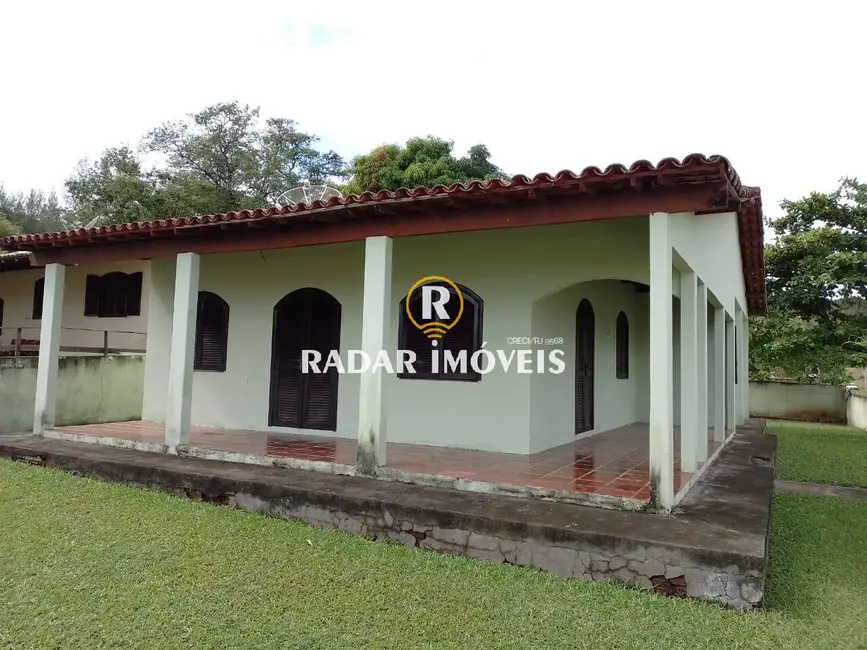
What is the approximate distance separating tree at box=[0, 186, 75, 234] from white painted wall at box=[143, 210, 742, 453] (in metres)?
30.7

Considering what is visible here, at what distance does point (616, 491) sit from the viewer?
525cm

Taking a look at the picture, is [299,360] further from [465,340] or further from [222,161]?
[222,161]

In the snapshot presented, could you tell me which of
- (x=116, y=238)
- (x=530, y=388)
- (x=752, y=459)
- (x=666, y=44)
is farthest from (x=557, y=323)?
(x=116, y=238)

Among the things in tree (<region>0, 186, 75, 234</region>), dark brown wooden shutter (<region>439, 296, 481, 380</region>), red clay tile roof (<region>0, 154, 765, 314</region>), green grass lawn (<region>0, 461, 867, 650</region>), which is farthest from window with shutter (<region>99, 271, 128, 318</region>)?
tree (<region>0, 186, 75, 234</region>)

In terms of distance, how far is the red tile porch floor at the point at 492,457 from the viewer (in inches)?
224

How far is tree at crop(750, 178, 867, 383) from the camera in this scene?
1628 cm

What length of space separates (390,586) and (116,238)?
245 inches

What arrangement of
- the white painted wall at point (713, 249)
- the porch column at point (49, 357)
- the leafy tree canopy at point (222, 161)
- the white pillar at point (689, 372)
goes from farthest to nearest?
1. the leafy tree canopy at point (222, 161)
2. the porch column at point (49, 357)
3. the white pillar at point (689, 372)
4. the white painted wall at point (713, 249)

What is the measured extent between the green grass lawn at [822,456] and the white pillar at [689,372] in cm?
330

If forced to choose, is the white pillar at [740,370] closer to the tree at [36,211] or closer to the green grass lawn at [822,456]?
the green grass lawn at [822,456]

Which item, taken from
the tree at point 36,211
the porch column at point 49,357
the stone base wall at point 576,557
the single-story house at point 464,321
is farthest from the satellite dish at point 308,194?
the tree at point 36,211

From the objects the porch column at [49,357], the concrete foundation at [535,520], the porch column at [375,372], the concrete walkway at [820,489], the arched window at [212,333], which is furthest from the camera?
the arched window at [212,333]

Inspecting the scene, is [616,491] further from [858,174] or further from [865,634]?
[858,174]

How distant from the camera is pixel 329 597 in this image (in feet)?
12.7
